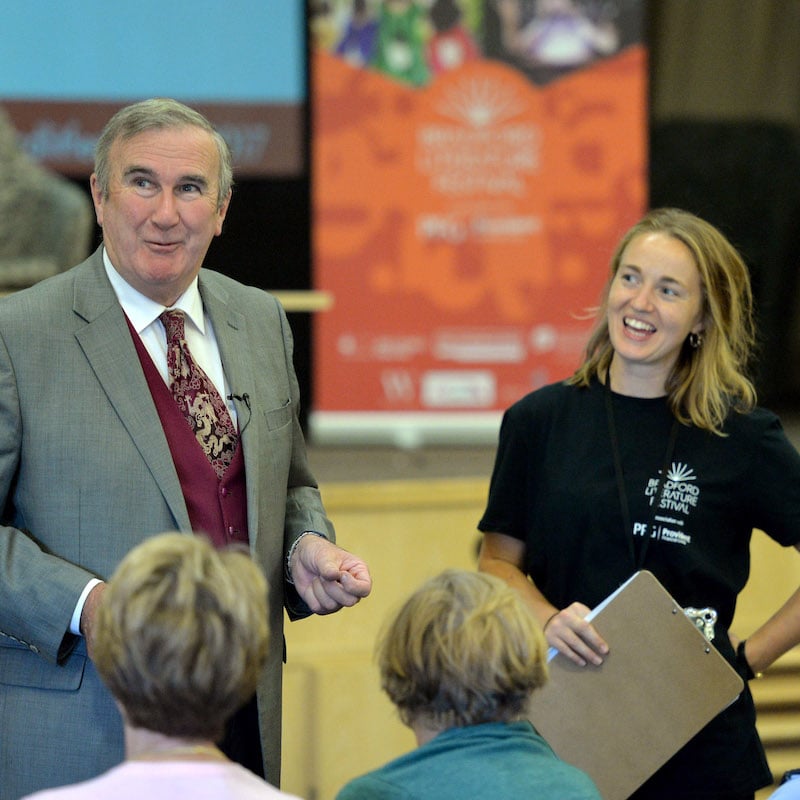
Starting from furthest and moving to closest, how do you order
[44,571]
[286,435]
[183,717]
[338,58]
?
[338,58] < [286,435] < [44,571] < [183,717]

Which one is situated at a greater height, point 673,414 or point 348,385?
point 673,414

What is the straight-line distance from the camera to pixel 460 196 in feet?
20.7

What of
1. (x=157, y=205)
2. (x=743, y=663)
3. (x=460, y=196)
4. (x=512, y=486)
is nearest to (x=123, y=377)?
(x=157, y=205)

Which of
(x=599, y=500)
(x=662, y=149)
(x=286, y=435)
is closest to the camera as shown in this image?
(x=286, y=435)

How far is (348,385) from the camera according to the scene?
628 cm

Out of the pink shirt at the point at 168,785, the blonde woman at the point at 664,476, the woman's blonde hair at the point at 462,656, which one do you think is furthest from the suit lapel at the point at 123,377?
the blonde woman at the point at 664,476

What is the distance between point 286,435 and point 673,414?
0.72 metres

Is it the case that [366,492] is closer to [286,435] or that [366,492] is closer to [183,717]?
[286,435]

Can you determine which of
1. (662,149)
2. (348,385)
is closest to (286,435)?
(348,385)

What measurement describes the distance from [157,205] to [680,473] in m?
1.03

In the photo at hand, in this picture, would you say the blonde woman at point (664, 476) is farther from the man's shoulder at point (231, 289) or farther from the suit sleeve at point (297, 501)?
the man's shoulder at point (231, 289)

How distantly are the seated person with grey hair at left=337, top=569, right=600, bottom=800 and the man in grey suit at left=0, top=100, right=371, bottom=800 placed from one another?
1.19ft

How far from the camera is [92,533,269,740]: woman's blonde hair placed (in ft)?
4.52

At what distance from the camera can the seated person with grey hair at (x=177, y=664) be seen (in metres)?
1.37
